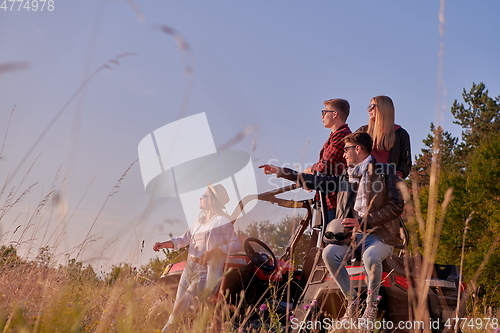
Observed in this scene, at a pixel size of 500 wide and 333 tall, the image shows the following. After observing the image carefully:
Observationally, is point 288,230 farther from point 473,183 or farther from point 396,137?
point 473,183

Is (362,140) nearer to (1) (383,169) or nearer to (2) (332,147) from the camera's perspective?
(1) (383,169)

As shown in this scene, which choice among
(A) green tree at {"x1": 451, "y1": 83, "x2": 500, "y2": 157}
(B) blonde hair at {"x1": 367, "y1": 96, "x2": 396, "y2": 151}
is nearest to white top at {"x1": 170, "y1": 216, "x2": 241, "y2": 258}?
(B) blonde hair at {"x1": 367, "y1": 96, "x2": 396, "y2": 151}

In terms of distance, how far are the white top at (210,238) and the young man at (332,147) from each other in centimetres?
94

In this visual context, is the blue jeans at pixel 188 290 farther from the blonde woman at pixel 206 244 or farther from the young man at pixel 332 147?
the young man at pixel 332 147

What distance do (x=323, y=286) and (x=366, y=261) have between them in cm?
47

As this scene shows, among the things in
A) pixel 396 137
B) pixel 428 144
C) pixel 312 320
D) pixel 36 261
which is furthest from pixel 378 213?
pixel 428 144

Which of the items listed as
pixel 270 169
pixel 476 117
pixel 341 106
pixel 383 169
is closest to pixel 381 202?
pixel 383 169

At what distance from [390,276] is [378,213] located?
0.45 meters

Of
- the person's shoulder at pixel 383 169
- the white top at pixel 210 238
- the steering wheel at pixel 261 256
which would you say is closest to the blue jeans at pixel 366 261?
the person's shoulder at pixel 383 169

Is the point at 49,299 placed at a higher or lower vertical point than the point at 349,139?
lower

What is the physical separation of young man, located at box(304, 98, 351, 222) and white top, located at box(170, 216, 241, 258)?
945 mm

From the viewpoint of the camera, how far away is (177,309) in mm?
4922

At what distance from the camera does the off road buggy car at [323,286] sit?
12.5 ft

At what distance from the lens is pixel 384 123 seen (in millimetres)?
5031
